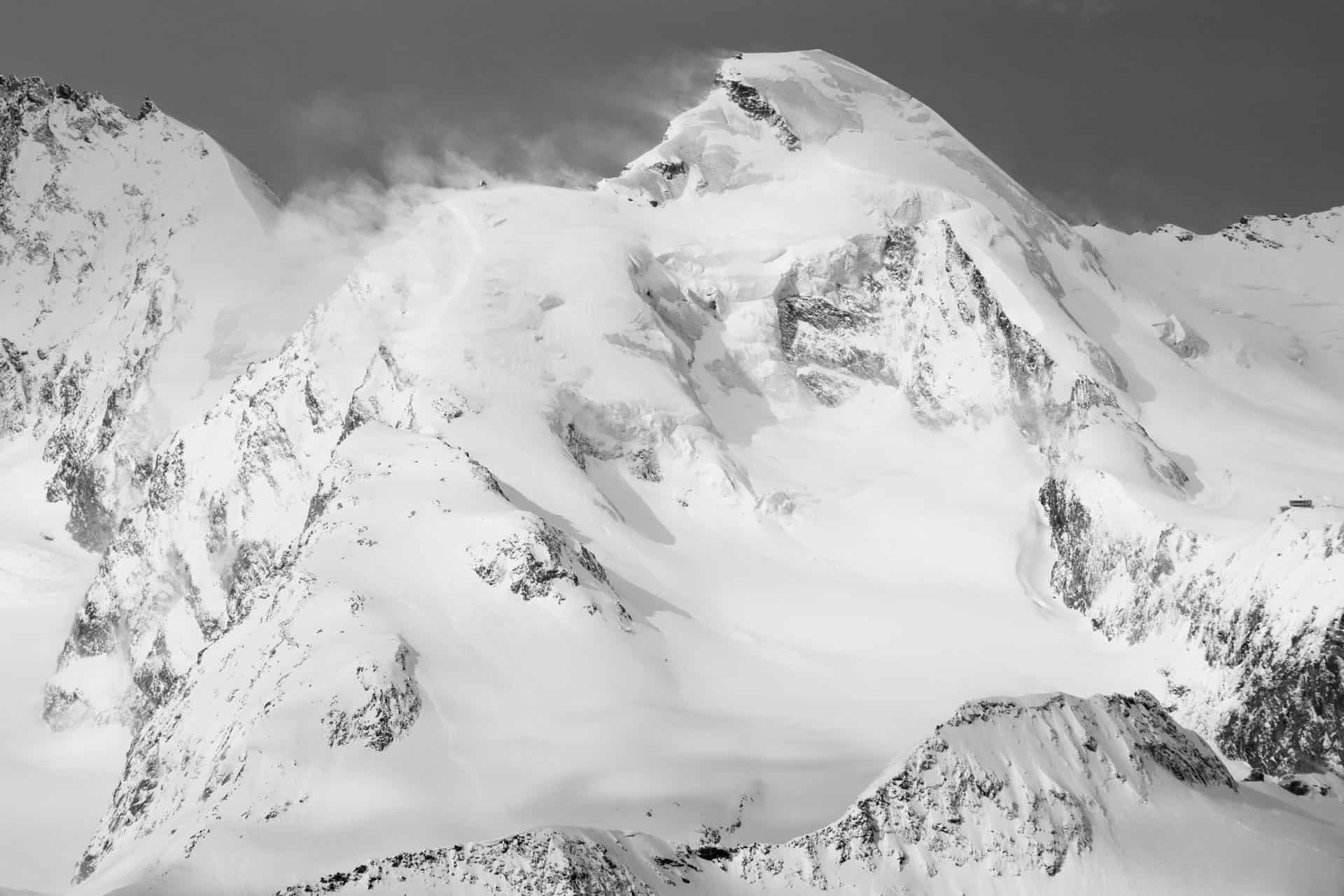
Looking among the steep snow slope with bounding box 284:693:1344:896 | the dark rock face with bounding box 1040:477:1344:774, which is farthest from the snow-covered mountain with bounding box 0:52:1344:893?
the dark rock face with bounding box 1040:477:1344:774

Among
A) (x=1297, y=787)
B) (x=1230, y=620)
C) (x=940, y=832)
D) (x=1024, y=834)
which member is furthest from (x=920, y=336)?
(x=940, y=832)

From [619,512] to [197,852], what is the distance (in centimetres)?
6418

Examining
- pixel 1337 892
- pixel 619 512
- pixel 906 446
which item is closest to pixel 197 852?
pixel 1337 892

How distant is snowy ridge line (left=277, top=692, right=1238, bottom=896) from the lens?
165ft

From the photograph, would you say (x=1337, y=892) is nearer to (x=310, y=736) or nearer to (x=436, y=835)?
(x=436, y=835)

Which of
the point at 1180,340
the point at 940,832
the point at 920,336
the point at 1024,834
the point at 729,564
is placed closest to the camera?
the point at 1024,834

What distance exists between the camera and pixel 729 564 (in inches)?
5030

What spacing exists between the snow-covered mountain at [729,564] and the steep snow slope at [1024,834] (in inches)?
6.4

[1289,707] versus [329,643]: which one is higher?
[329,643]

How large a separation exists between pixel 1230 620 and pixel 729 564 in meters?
42.7

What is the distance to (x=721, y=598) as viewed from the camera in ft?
398

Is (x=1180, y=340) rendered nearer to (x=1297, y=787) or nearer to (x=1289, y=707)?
(x=1289, y=707)

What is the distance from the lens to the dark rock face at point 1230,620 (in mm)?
97625

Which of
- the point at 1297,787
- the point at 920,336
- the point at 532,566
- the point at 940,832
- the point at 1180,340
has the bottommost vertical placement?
the point at 940,832
